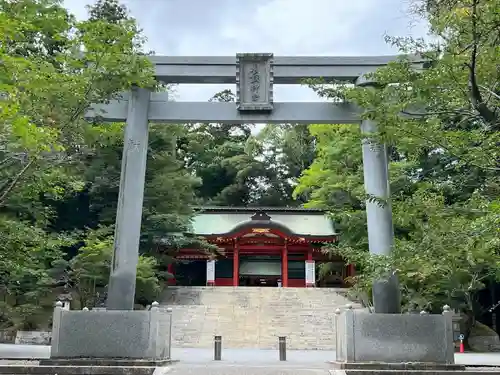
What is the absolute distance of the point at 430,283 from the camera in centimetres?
1722

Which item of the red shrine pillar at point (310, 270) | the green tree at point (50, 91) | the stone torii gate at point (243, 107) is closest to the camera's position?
the green tree at point (50, 91)

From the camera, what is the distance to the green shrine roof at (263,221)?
25938 mm

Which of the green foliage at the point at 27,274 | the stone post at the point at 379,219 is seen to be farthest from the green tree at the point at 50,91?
the stone post at the point at 379,219

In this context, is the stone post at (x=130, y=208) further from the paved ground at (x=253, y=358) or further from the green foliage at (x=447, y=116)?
the green foliage at (x=447, y=116)

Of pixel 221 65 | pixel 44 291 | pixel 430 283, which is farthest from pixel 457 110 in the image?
pixel 44 291

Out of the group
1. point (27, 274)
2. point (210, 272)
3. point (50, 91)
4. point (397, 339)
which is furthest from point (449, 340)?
point (210, 272)

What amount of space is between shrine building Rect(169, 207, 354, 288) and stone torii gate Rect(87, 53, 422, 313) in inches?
559

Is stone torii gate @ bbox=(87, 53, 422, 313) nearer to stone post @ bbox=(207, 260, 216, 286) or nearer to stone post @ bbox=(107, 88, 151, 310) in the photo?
stone post @ bbox=(107, 88, 151, 310)

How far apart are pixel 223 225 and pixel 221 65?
17.9 m

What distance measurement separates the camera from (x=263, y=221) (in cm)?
2592

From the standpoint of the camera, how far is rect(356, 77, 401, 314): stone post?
33.3 feet

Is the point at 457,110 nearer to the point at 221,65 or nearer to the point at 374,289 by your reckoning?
the point at 374,289

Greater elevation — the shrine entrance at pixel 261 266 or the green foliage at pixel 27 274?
the shrine entrance at pixel 261 266

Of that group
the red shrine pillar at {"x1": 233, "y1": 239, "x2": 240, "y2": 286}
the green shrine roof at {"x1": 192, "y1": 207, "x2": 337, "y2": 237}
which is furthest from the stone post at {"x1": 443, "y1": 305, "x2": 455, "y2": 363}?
the red shrine pillar at {"x1": 233, "y1": 239, "x2": 240, "y2": 286}
